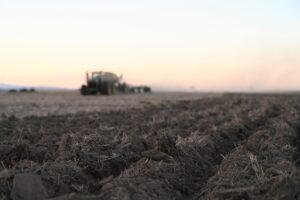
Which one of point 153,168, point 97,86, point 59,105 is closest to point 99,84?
point 97,86

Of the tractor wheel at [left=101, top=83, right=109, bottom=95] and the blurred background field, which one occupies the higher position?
the tractor wheel at [left=101, top=83, right=109, bottom=95]

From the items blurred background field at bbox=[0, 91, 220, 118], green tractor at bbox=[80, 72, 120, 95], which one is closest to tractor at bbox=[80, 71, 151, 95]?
green tractor at bbox=[80, 72, 120, 95]

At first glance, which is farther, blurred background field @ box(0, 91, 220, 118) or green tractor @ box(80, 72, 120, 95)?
green tractor @ box(80, 72, 120, 95)

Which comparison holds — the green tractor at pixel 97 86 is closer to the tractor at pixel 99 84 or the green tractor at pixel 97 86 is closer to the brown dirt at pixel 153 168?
the tractor at pixel 99 84

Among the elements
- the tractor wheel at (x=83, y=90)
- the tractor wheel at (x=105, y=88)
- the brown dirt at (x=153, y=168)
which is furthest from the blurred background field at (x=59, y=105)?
the tractor wheel at (x=105, y=88)

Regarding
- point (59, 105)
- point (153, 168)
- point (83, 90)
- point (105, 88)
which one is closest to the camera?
point (153, 168)

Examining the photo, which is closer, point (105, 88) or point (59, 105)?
point (59, 105)

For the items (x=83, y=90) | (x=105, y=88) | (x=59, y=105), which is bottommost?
(x=59, y=105)

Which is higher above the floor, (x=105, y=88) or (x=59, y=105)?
(x=105, y=88)

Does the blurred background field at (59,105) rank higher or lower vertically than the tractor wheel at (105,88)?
lower

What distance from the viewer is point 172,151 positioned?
8.14 meters

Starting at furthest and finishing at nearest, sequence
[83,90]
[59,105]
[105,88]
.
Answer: [105,88]
[83,90]
[59,105]

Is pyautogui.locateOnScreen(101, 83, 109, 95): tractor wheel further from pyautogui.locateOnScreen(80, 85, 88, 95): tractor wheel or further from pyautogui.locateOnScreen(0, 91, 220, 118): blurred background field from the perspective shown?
pyautogui.locateOnScreen(0, 91, 220, 118): blurred background field

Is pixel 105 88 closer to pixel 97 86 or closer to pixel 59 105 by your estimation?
pixel 97 86
